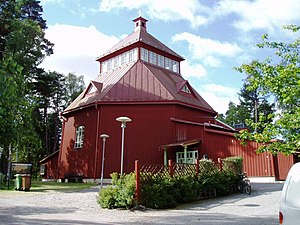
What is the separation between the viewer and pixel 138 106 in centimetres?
2212

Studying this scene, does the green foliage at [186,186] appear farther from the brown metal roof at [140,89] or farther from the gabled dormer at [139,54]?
the gabled dormer at [139,54]

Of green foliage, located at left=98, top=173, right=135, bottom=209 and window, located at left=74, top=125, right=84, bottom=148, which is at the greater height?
window, located at left=74, top=125, right=84, bottom=148

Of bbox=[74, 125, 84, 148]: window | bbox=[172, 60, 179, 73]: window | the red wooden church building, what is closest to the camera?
the red wooden church building

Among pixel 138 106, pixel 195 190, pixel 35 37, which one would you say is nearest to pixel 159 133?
pixel 138 106

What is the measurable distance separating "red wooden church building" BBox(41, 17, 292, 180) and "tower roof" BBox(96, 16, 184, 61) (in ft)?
4.37

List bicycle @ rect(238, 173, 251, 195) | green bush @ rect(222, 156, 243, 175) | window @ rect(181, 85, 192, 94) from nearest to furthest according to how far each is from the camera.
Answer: bicycle @ rect(238, 173, 251, 195) < green bush @ rect(222, 156, 243, 175) < window @ rect(181, 85, 192, 94)

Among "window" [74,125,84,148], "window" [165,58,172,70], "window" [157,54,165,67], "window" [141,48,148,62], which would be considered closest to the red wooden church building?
"window" [74,125,84,148]

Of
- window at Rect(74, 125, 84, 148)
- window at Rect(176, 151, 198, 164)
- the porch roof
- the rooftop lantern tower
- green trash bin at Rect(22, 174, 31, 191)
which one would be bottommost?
green trash bin at Rect(22, 174, 31, 191)

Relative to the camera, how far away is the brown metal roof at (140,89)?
22.2 m

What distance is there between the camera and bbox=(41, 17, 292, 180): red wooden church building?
20281 millimetres

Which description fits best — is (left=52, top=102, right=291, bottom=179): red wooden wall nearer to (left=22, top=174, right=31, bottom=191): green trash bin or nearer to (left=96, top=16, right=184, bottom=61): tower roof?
(left=22, top=174, right=31, bottom=191): green trash bin

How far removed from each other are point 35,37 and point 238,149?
17.9 m

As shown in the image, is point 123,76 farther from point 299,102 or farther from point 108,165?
point 299,102

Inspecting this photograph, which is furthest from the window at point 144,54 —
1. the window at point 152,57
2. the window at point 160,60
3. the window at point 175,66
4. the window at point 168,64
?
the window at point 175,66
